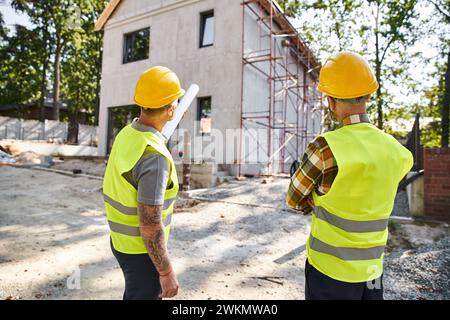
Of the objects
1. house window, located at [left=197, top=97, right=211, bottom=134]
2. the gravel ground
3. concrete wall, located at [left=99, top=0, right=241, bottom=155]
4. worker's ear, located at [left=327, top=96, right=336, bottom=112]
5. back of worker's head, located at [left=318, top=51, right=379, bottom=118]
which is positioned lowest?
the gravel ground

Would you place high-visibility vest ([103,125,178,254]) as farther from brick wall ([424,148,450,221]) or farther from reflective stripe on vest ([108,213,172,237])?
brick wall ([424,148,450,221])

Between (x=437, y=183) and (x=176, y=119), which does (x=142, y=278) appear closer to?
(x=176, y=119)

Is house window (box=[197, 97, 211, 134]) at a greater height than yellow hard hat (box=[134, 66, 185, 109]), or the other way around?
house window (box=[197, 97, 211, 134])

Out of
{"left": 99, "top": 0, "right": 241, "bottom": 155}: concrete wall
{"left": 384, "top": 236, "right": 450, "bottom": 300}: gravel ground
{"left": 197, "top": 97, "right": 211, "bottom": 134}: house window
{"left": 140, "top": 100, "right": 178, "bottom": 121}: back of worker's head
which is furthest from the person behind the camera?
{"left": 197, "top": 97, "right": 211, "bottom": 134}: house window

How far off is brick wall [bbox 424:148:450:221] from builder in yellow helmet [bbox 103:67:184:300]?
6.02 meters

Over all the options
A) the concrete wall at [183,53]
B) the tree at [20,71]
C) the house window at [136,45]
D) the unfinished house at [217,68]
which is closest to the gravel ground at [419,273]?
the unfinished house at [217,68]

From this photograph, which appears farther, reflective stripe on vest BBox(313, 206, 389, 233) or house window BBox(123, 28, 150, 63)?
house window BBox(123, 28, 150, 63)

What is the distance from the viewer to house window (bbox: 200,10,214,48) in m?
12.5

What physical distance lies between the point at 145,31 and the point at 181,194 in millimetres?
9863

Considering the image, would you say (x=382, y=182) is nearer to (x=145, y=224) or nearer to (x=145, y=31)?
(x=145, y=224)

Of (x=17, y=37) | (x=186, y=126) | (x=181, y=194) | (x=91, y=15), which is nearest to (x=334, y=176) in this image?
(x=181, y=194)

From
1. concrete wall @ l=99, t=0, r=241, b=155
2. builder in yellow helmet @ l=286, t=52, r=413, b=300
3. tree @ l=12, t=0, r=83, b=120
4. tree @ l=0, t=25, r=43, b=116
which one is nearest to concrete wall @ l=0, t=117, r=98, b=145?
tree @ l=12, t=0, r=83, b=120

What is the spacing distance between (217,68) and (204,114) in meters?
1.89
